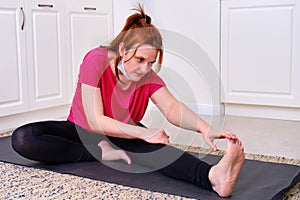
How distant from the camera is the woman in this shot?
154cm

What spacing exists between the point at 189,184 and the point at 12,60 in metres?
1.47

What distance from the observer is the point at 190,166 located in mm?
1471

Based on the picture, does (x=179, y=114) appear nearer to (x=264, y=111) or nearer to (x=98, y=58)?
(x=98, y=58)

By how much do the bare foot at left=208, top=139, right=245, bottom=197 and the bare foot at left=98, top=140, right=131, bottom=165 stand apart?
1.42ft

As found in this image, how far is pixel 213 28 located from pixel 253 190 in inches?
67.0

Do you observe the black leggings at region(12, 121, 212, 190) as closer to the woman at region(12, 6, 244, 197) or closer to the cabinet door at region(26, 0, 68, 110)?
the woman at region(12, 6, 244, 197)

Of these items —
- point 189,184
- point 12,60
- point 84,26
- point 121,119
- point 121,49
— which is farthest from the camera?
point 84,26

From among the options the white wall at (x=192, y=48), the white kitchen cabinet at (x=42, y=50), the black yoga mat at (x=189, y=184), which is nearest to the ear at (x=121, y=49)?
the black yoga mat at (x=189, y=184)

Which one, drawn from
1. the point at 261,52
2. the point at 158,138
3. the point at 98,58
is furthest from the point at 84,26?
the point at 158,138

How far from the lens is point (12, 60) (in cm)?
254

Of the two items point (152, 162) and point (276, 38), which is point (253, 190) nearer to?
point (152, 162)

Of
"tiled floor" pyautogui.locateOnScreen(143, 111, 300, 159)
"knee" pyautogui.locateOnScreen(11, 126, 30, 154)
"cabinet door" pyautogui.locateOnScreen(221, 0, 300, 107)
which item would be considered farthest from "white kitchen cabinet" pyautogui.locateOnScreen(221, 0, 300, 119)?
"knee" pyautogui.locateOnScreen(11, 126, 30, 154)

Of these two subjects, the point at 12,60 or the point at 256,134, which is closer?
the point at 256,134

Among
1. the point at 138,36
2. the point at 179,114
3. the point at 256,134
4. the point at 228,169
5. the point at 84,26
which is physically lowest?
the point at 256,134
